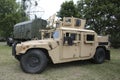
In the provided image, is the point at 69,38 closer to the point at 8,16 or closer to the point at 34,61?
the point at 34,61

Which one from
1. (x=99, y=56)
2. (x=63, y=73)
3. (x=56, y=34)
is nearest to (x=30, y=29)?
(x=99, y=56)

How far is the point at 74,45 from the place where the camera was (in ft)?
35.4

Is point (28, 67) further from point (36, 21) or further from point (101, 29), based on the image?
point (101, 29)

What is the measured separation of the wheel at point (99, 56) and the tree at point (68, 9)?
16.1 metres

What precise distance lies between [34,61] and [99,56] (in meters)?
4.02

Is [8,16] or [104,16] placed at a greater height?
[104,16]

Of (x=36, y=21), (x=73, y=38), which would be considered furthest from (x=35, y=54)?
(x=36, y=21)

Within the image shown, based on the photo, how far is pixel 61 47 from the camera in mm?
10188

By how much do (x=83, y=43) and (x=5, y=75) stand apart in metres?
4.01

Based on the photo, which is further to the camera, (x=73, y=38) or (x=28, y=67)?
(x=73, y=38)

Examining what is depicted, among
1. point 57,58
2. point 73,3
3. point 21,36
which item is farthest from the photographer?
point 73,3

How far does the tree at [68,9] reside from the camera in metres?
28.5

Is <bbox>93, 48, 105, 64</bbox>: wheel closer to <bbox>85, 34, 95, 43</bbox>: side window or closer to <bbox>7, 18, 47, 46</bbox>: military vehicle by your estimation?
<bbox>85, 34, 95, 43</bbox>: side window

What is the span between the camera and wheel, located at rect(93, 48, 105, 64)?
12148mm
